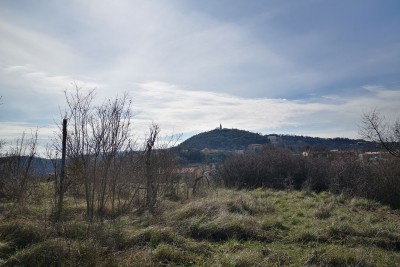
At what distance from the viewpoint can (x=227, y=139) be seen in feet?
184

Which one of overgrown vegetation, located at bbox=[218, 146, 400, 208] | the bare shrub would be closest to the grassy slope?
overgrown vegetation, located at bbox=[218, 146, 400, 208]

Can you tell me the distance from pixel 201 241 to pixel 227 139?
49.7 m

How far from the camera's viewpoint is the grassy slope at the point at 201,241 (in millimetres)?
5295

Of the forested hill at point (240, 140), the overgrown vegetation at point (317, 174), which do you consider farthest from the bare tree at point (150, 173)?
the forested hill at point (240, 140)

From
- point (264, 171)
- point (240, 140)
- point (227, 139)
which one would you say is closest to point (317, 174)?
point (264, 171)

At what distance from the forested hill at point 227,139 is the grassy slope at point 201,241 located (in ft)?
138

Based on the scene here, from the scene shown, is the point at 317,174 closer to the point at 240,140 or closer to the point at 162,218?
the point at 162,218

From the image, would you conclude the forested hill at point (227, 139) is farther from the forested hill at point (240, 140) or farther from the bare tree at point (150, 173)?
the bare tree at point (150, 173)

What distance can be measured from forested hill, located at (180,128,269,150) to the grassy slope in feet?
138

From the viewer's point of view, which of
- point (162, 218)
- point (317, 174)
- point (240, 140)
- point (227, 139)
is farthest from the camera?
point (240, 140)

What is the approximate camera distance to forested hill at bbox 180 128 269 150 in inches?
2071

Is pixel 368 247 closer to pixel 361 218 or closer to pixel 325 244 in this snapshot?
pixel 325 244

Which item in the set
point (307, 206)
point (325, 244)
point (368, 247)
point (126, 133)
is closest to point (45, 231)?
point (126, 133)

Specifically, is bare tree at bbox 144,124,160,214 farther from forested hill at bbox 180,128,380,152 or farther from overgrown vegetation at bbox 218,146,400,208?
forested hill at bbox 180,128,380,152
